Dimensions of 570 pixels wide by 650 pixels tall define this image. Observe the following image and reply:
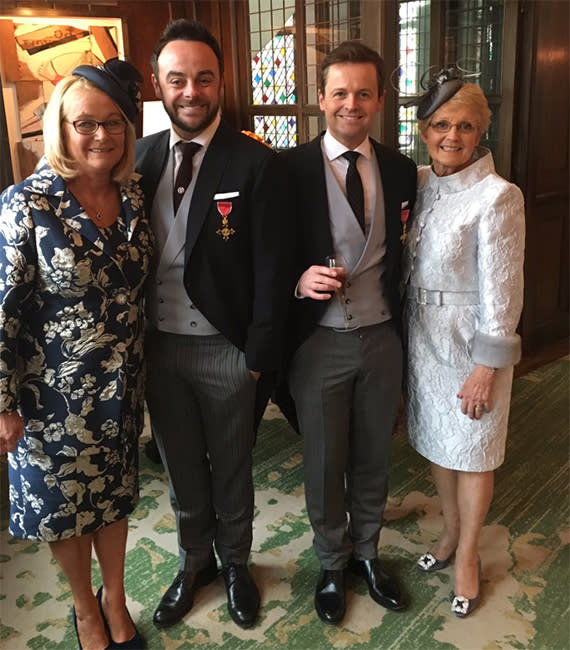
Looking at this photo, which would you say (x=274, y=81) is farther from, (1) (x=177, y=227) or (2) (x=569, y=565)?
(2) (x=569, y=565)

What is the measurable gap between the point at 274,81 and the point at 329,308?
2.67m

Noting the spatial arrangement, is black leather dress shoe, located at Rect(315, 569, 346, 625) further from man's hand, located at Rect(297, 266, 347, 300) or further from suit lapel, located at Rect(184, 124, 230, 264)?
suit lapel, located at Rect(184, 124, 230, 264)

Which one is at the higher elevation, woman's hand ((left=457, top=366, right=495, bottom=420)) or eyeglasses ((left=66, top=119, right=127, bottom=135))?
eyeglasses ((left=66, top=119, right=127, bottom=135))

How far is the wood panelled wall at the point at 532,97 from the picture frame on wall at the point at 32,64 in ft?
0.24

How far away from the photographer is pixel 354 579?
2246mm

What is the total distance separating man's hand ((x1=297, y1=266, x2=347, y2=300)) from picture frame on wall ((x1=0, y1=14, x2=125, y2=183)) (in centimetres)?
268

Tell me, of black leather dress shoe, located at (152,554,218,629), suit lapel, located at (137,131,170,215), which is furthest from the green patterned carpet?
suit lapel, located at (137,131,170,215)

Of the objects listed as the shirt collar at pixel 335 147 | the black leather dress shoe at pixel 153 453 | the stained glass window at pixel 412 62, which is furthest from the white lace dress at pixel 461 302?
the stained glass window at pixel 412 62

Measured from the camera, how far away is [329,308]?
1.93m

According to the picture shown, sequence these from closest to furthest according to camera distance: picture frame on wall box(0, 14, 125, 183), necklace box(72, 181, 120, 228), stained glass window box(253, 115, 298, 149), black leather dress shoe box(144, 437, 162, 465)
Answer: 1. necklace box(72, 181, 120, 228)
2. black leather dress shoe box(144, 437, 162, 465)
3. picture frame on wall box(0, 14, 125, 183)
4. stained glass window box(253, 115, 298, 149)

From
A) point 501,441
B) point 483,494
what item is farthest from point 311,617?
point 501,441

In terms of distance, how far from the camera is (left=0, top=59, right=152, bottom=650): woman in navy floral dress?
62.2 inches

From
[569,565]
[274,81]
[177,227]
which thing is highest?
[274,81]

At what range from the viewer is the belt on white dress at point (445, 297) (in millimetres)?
1919
